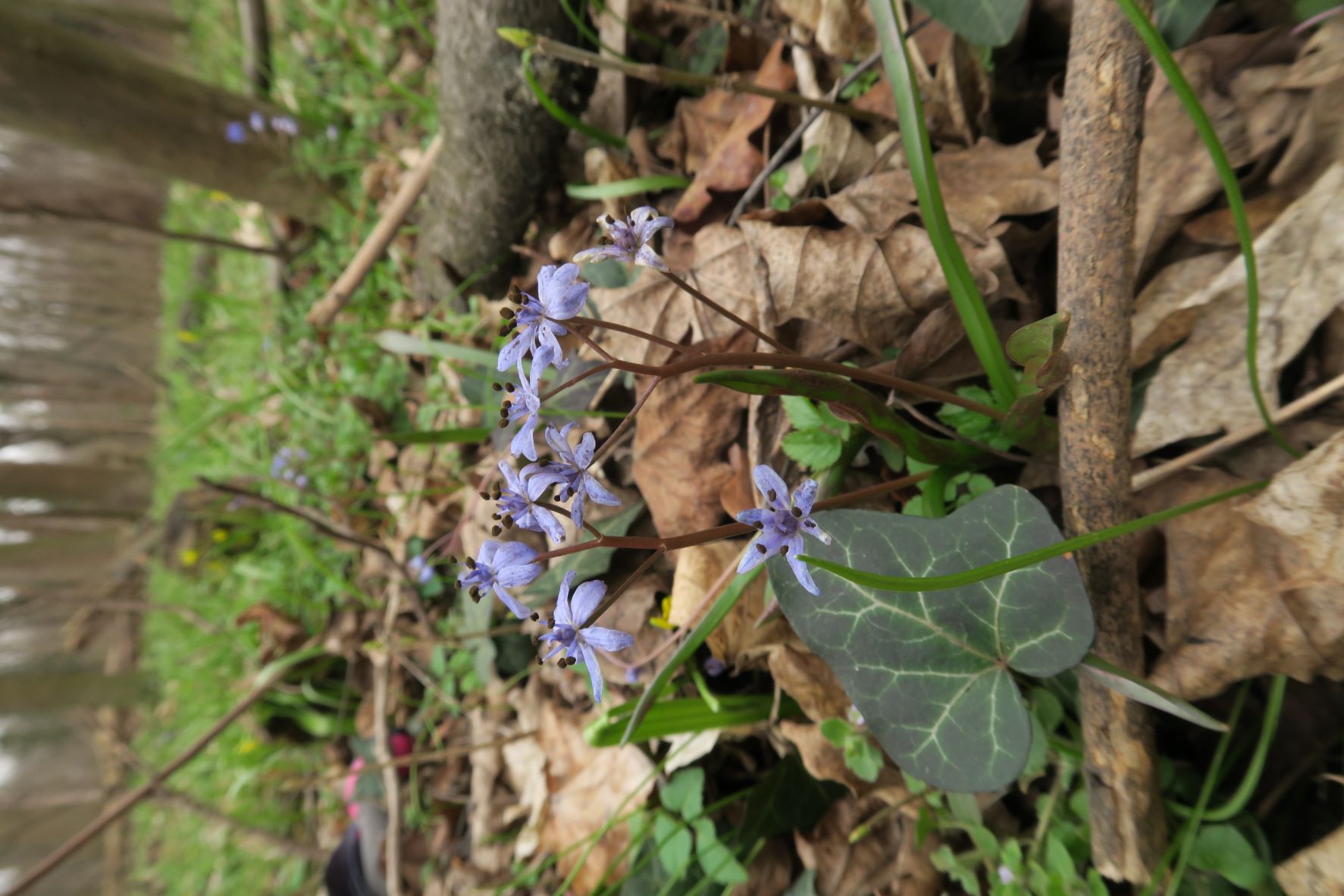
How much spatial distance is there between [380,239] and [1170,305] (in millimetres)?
2329

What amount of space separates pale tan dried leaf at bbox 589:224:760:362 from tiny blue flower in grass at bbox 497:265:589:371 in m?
0.57

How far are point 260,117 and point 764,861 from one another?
323 cm

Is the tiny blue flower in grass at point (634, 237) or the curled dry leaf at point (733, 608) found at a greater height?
the tiny blue flower in grass at point (634, 237)

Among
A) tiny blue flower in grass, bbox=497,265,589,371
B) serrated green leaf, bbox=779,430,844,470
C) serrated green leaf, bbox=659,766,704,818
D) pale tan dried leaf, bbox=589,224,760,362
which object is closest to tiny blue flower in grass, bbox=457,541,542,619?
tiny blue flower in grass, bbox=497,265,589,371

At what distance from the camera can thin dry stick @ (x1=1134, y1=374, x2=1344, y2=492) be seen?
2.93ft

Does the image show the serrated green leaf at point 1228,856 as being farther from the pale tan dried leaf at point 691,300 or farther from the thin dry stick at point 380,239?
the thin dry stick at point 380,239

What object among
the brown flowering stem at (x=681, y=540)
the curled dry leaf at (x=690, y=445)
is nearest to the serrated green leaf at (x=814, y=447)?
the brown flowering stem at (x=681, y=540)

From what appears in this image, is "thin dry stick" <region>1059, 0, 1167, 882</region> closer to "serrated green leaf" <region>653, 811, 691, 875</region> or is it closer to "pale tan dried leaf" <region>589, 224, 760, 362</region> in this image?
"pale tan dried leaf" <region>589, 224, 760, 362</region>

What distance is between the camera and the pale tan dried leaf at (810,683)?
1.19 metres

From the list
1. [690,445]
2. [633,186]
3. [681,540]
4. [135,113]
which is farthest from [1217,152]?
[135,113]

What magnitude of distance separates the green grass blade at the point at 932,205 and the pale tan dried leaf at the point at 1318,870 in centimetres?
65

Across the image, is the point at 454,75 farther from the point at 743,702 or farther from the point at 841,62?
the point at 743,702

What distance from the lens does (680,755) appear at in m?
1.38

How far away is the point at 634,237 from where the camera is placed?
35.3 inches
